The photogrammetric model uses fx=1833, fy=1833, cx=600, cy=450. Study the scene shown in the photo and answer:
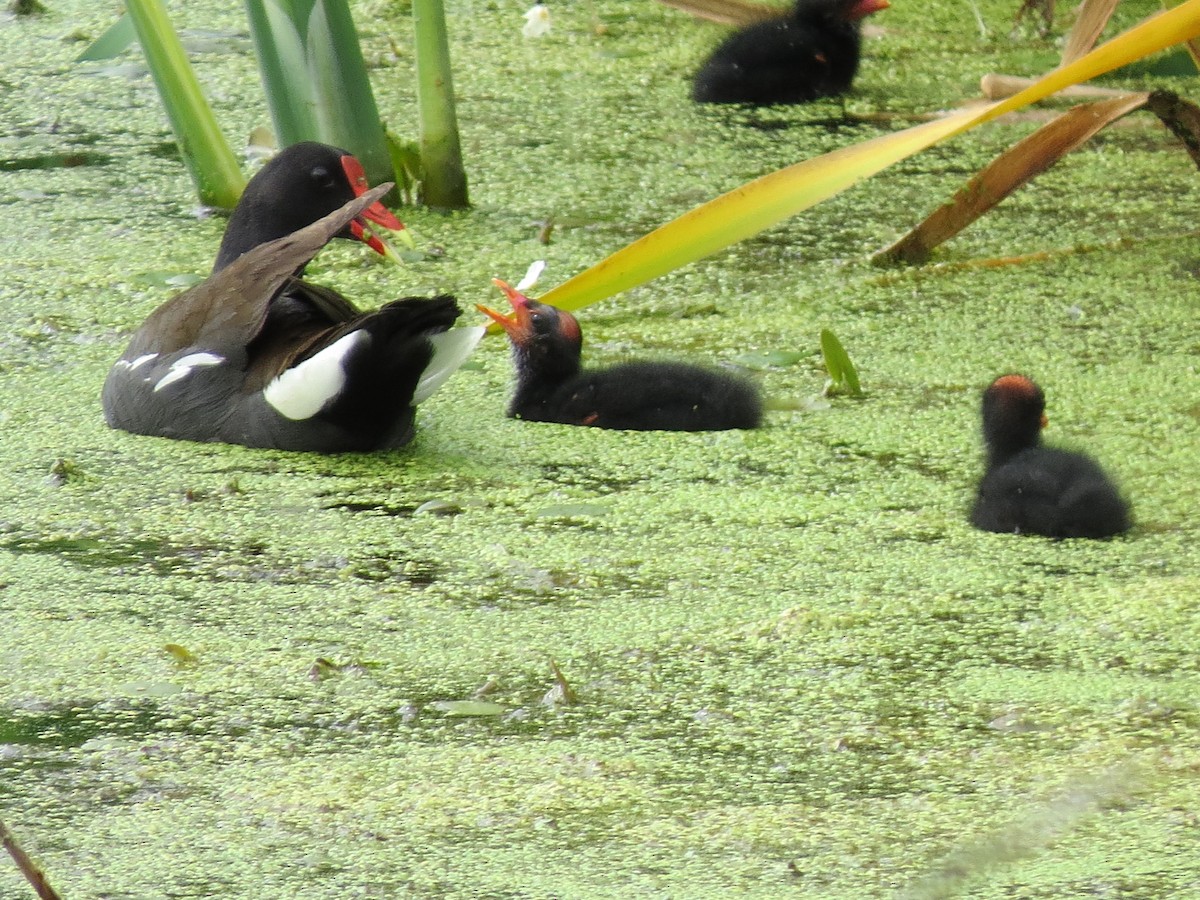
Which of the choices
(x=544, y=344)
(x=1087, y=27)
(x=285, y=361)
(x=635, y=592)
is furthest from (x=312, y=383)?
(x=1087, y=27)

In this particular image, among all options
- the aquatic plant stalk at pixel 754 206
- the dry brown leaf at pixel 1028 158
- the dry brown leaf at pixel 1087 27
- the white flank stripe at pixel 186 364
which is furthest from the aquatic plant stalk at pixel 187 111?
the dry brown leaf at pixel 1087 27

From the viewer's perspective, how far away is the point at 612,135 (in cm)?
476

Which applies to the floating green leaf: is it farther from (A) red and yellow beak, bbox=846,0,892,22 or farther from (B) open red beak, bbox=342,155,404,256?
(A) red and yellow beak, bbox=846,0,892,22

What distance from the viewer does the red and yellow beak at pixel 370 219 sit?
344 cm

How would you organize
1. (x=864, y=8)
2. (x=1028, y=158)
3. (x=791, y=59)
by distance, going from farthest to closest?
(x=864, y=8)
(x=791, y=59)
(x=1028, y=158)

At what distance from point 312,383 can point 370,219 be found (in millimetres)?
622

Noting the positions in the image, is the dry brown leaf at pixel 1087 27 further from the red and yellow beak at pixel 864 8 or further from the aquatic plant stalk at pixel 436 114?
the red and yellow beak at pixel 864 8

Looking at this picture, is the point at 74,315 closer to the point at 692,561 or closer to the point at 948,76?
the point at 692,561

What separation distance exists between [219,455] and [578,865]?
1.48 meters

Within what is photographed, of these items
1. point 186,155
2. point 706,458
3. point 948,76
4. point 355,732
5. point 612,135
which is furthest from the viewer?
point 948,76

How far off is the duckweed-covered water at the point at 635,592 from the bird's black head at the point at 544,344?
0.10 meters

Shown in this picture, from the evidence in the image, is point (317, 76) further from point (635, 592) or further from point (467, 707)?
point (467, 707)

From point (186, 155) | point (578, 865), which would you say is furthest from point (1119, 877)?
point (186, 155)

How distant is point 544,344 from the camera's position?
319 centimetres
